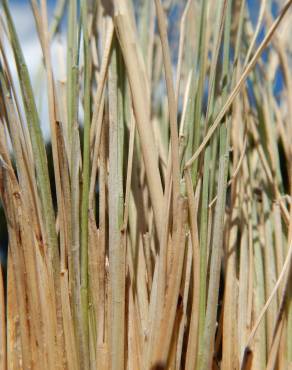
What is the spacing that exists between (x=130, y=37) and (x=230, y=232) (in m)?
0.25

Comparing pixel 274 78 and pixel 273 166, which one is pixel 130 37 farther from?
pixel 274 78

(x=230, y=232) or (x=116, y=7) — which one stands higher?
(x=116, y=7)

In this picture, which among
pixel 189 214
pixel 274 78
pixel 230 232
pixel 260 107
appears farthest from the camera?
pixel 274 78

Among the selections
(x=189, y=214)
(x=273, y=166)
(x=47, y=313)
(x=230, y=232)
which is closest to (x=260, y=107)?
(x=273, y=166)

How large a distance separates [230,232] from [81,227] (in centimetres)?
19

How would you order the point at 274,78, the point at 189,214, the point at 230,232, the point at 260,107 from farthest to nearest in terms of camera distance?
1. the point at 274,78
2. the point at 260,107
3. the point at 230,232
4. the point at 189,214

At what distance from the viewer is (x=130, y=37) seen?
1.67 feet

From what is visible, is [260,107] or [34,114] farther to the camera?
[260,107]

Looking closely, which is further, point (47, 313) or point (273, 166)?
point (273, 166)

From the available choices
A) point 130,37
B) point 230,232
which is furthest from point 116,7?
point 230,232

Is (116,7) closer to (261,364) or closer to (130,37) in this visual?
(130,37)

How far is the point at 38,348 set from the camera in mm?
512

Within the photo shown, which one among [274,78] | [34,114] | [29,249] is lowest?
[29,249]

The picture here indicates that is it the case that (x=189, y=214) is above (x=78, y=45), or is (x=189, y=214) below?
below
